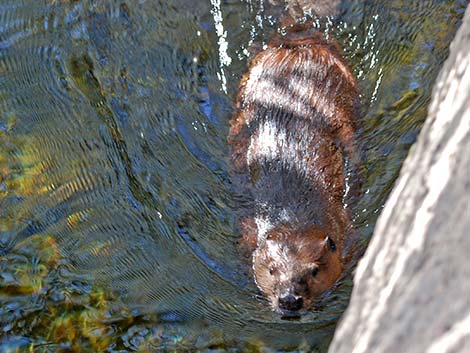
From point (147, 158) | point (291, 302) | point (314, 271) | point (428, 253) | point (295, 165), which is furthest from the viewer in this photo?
point (147, 158)

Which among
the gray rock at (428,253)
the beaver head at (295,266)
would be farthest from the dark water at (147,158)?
the gray rock at (428,253)

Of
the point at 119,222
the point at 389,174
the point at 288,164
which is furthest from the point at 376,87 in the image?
the point at 119,222

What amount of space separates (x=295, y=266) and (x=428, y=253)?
10.4ft

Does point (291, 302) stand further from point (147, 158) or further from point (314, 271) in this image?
point (147, 158)

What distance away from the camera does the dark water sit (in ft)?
14.5

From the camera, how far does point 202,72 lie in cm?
554

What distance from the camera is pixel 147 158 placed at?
17.0 feet

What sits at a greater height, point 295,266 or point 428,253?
point 295,266

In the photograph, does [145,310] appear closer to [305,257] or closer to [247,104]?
[305,257]

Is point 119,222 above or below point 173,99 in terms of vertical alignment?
below

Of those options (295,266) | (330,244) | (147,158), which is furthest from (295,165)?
(147,158)

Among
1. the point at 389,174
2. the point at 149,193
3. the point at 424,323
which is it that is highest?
the point at 389,174

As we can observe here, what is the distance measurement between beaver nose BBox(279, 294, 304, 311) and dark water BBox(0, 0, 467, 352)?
0.17 meters

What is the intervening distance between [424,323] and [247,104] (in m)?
3.95
